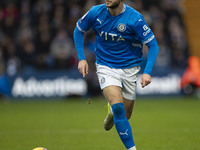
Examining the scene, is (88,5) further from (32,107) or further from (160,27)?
(32,107)

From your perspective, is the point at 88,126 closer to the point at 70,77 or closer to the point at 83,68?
the point at 83,68

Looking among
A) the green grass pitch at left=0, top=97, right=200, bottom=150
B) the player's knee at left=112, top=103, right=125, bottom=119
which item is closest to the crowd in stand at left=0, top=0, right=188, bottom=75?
the green grass pitch at left=0, top=97, right=200, bottom=150

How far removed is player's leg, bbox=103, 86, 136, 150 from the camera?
17.5 ft

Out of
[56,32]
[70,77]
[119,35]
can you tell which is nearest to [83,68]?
[119,35]

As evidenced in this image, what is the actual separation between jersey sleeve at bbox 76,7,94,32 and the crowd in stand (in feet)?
34.5

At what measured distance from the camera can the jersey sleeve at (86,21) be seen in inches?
233

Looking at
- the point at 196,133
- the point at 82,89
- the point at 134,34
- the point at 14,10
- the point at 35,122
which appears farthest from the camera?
the point at 14,10

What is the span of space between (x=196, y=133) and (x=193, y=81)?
858 cm

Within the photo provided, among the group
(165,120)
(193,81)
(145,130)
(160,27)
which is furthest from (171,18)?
(145,130)

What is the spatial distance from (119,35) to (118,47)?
0.17 metres

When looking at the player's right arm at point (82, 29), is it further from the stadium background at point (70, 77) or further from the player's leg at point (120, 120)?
the stadium background at point (70, 77)

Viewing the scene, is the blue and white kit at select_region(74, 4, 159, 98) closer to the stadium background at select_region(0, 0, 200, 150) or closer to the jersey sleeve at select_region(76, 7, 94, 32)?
the jersey sleeve at select_region(76, 7, 94, 32)

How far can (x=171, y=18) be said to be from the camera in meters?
18.5

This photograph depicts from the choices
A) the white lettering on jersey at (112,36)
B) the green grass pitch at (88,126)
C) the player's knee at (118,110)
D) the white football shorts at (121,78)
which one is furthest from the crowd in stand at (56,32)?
the player's knee at (118,110)
